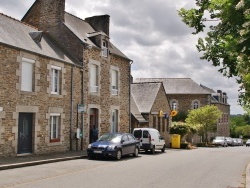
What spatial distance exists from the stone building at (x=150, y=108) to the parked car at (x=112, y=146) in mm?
11847

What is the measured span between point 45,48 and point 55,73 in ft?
4.76

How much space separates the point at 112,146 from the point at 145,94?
18043 millimetres

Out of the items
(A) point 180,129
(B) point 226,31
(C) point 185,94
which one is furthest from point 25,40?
(C) point 185,94

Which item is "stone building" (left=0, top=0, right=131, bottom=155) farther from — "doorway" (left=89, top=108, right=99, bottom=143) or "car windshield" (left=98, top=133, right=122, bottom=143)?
"car windshield" (left=98, top=133, right=122, bottom=143)

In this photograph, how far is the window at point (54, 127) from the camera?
20.1m

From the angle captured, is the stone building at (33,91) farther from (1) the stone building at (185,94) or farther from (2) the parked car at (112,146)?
(1) the stone building at (185,94)

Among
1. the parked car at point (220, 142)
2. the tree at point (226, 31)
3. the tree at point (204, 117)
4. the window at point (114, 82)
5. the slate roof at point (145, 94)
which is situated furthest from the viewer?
the parked car at point (220, 142)

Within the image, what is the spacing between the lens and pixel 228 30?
714 centimetres

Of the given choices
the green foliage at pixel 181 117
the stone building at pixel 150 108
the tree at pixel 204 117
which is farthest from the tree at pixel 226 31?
the green foliage at pixel 181 117

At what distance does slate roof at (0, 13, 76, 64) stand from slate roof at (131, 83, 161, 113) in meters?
13.1

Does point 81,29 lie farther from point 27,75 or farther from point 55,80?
point 27,75

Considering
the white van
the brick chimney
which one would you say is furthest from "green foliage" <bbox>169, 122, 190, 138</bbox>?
the brick chimney

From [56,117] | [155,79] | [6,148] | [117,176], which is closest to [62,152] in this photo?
[56,117]

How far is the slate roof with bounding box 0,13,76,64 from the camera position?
58.7ft
